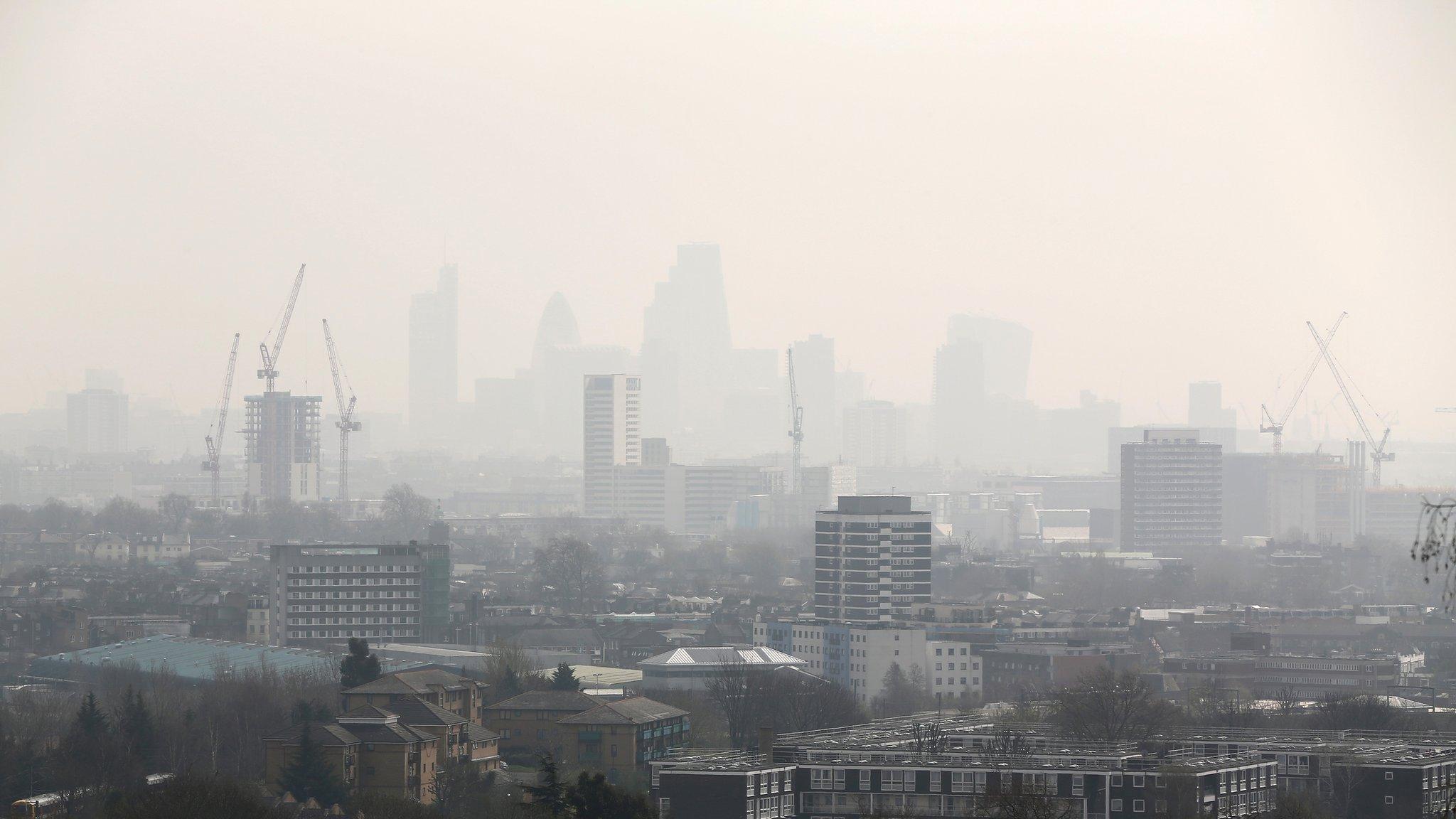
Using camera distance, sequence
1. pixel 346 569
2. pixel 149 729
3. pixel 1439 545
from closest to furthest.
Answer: pixel 1439 545, pixel 149 729, pixel 346 569

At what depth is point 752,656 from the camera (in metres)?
43.8

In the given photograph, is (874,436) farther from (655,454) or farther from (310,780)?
(310,780)

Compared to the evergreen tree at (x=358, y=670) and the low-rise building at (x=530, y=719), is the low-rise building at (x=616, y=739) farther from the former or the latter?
the evergreen tree at (x=358, y=670)

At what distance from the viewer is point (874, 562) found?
2050 inches

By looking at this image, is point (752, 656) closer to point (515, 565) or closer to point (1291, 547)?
point (515, 565)

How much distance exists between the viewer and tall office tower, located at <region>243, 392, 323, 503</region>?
390 ft

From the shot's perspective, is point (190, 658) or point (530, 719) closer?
point (530, 719)

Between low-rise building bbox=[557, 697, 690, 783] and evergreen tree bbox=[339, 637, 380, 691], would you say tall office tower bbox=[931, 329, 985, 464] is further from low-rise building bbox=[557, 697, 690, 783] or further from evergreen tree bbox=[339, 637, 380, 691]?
low-rise building bbox=[557, 697, 690, 783]

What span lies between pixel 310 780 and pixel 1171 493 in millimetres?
80058

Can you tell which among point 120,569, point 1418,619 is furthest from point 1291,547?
point 120,569

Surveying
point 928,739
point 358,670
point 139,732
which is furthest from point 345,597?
point 928,739

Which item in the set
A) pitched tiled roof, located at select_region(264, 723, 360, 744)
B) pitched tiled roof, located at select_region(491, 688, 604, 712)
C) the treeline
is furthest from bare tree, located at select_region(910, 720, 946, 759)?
the treeline

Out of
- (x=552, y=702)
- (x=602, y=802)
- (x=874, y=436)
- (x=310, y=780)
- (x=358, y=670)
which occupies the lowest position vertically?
(x=310, y=780)

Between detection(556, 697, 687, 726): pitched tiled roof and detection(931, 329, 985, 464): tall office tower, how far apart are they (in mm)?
155900
